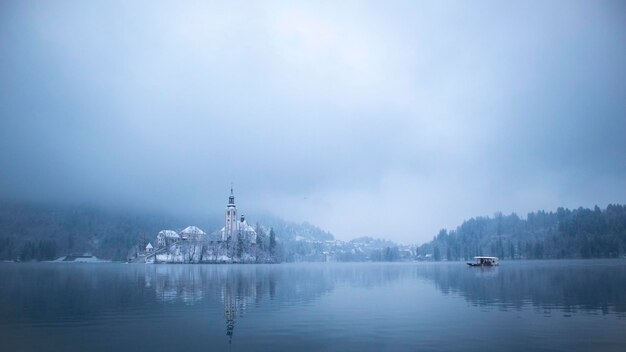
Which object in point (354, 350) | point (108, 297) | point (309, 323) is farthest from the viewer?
point (108, 297)

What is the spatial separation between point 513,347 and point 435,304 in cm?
1829

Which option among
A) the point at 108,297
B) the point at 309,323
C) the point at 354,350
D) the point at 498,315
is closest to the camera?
the point at 354,350

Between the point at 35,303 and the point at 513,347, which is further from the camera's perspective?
the point at 35,303

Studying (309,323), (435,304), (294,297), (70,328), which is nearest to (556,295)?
(435,304)

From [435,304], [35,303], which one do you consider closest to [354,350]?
[435,304]

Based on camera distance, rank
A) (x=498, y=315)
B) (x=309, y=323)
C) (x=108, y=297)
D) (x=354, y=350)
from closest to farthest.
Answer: (x=354, y=350), (x=309, y=323), (x=498, y=315), (x=108, y=297)

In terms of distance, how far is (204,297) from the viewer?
4641cm

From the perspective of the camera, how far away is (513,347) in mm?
22453

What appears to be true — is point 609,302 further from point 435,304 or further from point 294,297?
point 294,297

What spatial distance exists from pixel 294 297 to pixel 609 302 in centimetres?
3062

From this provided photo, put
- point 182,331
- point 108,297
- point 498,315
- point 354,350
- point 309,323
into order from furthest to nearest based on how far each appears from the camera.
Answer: point 108,297, point 498,315, point 309,323, point 182,331, point 354,350

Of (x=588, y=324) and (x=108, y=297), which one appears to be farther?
(x=108, y=297)

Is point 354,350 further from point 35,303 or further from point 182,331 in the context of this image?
point 35,303

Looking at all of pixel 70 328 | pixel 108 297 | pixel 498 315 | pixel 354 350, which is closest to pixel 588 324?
pixel 498 315
